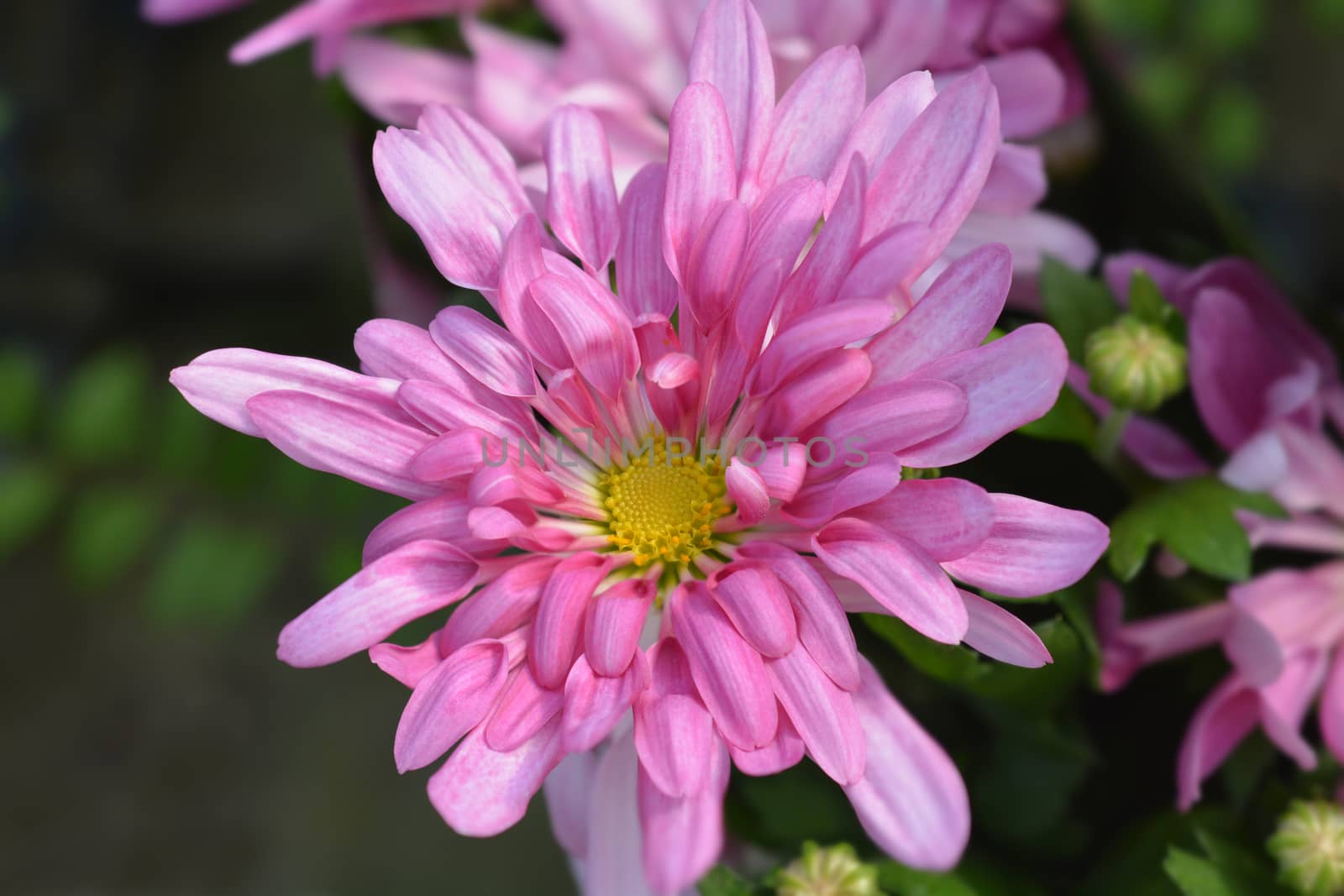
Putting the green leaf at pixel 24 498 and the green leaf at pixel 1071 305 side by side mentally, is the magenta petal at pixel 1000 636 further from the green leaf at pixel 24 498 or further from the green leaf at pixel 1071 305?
the green leaf at pixel 24 498

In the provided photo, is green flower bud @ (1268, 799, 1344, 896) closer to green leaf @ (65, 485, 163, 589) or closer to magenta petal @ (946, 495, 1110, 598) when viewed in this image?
magenta petal @ (946, 495, 1110, 598)

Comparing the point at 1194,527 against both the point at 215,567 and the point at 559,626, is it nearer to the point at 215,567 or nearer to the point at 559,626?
the point at 559,626

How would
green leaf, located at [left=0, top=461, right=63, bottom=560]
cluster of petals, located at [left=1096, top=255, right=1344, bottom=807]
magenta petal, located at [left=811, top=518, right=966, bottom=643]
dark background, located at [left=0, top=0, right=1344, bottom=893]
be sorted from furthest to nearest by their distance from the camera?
dark background, located at [left=0, top=0, right=1344, bottom=893] < green leaf, located at [left=0, top=461, right=63, bottom=560] < cluster of petals, located at [left=1096, top=255, right=1344, bottom=807] < magenta petal, located at [left=811, top=518, right=966, bottom=643]

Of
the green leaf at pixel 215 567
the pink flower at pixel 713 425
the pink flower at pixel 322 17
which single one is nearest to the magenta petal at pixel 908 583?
the pink flower at pixel 713 425

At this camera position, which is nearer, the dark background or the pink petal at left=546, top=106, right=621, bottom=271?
the pink petal at left=546, top=106, right=621, bottom=271

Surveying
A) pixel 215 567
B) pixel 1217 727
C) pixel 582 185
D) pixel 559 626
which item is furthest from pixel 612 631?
pixel 215 567

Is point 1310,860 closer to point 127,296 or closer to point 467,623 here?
point 467,623

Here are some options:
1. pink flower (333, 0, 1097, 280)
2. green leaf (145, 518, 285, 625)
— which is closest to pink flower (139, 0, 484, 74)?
pink flower (333, 0, 1097, 280)
